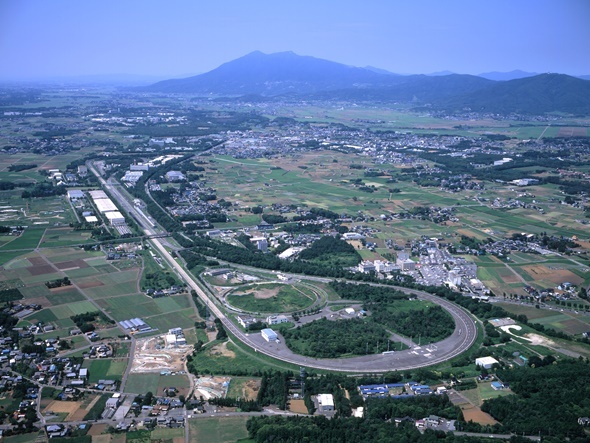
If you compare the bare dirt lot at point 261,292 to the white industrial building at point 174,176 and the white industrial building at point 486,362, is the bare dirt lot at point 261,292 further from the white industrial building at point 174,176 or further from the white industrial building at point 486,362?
the white industrial building at point 174,176

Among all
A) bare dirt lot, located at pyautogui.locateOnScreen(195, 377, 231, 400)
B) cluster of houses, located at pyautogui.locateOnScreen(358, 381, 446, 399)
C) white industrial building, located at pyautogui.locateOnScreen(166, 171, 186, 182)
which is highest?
cluster of houses, located at pyautogui.locateOnScreen(358, 381, 446, 399)

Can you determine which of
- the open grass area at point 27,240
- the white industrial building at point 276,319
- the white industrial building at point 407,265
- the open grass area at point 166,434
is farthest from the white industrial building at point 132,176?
the open grass area at point 166,434

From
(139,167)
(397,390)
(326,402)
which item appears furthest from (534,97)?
(326,402)

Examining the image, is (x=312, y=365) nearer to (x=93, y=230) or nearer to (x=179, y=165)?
(x=93, y=230)

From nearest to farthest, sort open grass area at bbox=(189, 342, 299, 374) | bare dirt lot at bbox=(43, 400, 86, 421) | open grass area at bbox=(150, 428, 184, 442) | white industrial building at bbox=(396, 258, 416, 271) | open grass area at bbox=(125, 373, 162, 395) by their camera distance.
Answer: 1. open grass area at bbox=(150, 428, 184, 442)
2. bare dirt lot at bbox=(43, 400, 86, 421)
3. open grass area at bbox=(125, 373, 162, 395)
4. open grass area at bbox=(189, 342, 299, 374)
5. white industrial building at bbox=(396, 258, 416, 271)

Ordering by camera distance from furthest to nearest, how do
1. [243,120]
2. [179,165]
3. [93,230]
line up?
[243,120] < [179,165] < [93,230]

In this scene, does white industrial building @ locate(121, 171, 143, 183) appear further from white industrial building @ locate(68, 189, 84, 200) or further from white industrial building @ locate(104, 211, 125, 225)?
white industrial building @ locate(104, 211, 125, 225)

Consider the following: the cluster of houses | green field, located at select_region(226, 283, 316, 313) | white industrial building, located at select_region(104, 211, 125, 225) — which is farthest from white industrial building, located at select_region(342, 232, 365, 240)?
the cluster of houses

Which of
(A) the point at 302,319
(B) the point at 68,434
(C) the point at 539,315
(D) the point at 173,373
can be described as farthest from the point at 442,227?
(B) the point at 68,434
